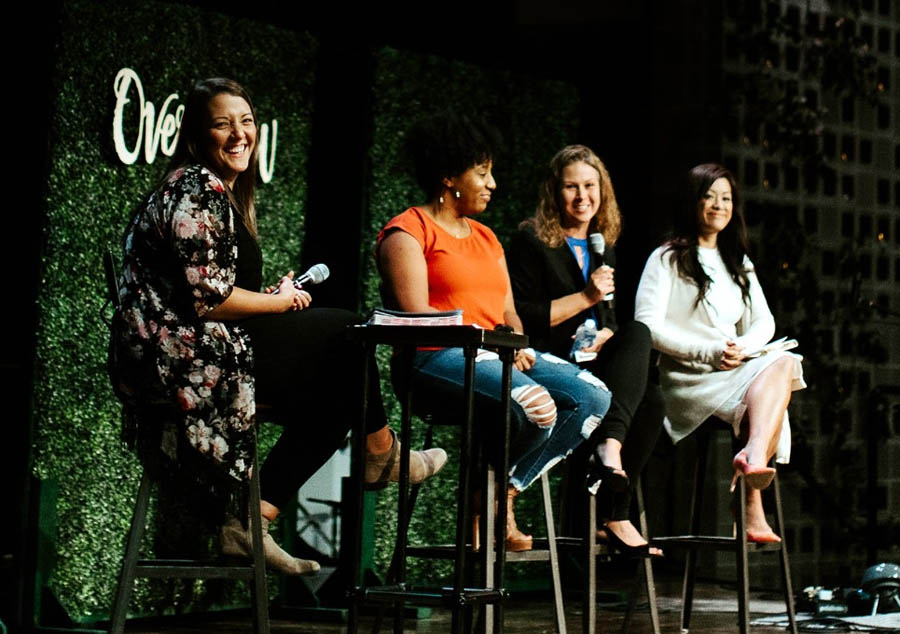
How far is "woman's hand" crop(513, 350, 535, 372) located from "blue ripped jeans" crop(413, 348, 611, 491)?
0.03m

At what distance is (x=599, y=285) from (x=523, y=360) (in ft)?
1.54

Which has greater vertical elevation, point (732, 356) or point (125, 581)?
point (732, 356)

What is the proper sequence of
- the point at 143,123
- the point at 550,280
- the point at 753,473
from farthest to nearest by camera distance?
the point at 143,123 < the point at 550,280 < the point at 753,473

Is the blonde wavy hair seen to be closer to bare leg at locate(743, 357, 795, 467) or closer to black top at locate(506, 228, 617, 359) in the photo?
black top at locate(506, 228, 617, 359)

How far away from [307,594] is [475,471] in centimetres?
151

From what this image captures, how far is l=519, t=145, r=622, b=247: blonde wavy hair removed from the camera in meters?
4.33

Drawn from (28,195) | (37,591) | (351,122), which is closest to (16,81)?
(28,195)

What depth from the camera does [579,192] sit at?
14.1ft

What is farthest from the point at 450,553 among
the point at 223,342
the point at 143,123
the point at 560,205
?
the point at 143,123

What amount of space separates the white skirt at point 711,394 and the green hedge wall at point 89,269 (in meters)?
1.74

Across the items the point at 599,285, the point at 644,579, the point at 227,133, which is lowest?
the point at 644,579

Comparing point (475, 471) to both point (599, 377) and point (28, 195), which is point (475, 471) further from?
point (28, 195)

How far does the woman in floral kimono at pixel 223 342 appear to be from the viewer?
3.11m

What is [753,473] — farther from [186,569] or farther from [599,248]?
[186,569]
